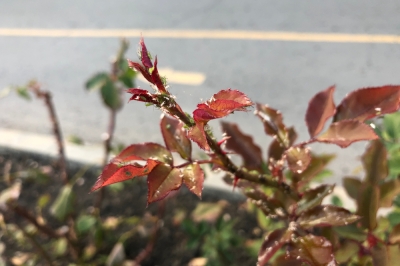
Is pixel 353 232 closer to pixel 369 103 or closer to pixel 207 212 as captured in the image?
pixel 369 103

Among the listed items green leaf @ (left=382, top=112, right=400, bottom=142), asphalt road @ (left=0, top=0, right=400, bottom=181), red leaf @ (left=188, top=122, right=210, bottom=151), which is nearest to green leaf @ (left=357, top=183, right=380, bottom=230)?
green leaf @ (left=382, top=112, right=400, bottom=142)

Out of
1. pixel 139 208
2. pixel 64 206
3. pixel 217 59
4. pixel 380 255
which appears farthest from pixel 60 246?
pixel 217 59

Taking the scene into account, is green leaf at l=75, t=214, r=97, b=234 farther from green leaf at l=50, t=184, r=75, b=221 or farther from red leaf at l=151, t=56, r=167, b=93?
red leaf at l=151, t=56, r=167, b=93

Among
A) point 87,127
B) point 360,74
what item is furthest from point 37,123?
point 360,74

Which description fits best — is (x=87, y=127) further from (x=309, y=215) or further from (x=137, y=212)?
(x=309, y=215)

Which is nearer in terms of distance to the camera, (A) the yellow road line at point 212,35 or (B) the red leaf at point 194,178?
(B) the red leaf at point 194,178

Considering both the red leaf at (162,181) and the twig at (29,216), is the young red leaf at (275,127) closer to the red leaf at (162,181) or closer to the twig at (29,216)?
the red leaf at (162,181)

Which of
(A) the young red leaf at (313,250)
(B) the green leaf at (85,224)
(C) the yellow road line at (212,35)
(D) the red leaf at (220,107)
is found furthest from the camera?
(C) the yellow road line at (212,35)

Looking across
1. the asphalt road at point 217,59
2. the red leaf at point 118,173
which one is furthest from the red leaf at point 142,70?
the asphalt road at point 217,59
